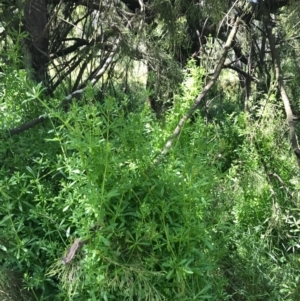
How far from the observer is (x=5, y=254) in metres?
1.81

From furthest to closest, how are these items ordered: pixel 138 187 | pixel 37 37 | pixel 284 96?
pixel 37 37, pixel 284 96, pixel 138 187

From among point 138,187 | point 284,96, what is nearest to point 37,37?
point 284,96

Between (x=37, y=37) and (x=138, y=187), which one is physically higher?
(x=37, y=37)

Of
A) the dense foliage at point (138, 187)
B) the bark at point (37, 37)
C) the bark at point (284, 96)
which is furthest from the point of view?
the bark at point (37, 37)

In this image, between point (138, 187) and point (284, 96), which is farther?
point (284, 96)

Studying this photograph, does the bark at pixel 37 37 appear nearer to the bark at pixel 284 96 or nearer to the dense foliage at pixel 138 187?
the dense foliage at pixel 138 187

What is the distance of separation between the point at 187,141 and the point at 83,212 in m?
0.68

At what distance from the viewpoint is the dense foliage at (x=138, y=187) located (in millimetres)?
1637

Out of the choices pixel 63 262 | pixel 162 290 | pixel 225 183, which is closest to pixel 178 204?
pixel 162 290

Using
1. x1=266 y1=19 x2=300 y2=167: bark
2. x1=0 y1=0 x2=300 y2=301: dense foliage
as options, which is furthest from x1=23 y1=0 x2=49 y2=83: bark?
x1=266 y1=19 x2=300 y2=167: bark

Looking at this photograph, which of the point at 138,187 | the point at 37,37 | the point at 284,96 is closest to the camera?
the point at 138,187

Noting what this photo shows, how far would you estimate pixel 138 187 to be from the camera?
1729mm

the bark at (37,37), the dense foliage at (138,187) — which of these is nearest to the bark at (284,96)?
the dense foliage at (138,187)

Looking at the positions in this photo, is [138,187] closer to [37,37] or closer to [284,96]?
[284,96]
